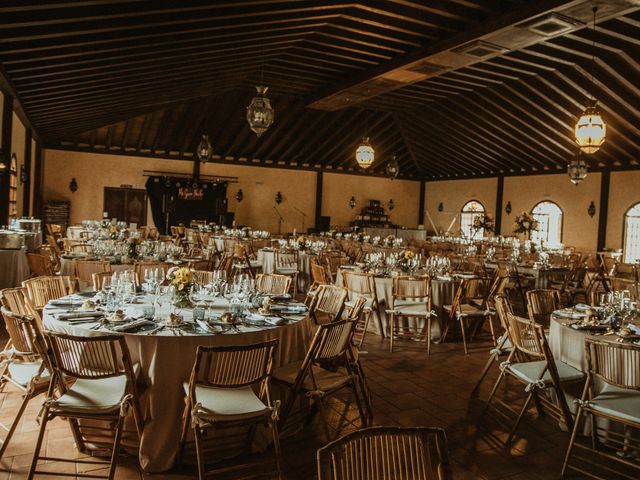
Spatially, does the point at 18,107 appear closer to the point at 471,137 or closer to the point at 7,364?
the point at 7,364

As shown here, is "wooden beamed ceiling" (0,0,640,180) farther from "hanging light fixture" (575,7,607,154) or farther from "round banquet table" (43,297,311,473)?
"round banquet table" (43,297,311,473)

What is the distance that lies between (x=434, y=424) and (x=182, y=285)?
7.36ft

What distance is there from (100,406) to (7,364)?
110cm

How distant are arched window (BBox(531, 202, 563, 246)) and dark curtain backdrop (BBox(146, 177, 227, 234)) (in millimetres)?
11048

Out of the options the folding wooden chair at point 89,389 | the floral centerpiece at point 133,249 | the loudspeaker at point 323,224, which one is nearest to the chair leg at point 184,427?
the folding wooden chair at point 89,389

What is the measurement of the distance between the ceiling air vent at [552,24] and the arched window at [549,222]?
37.4 feet

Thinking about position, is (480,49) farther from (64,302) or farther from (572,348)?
(64,302)

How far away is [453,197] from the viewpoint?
836 inches

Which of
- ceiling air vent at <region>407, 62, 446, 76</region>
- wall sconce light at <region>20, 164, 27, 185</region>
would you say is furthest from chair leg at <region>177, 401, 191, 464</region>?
wall sconce light at <region>20, 164, 27, 185</region>

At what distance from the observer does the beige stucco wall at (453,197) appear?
64.0 feet

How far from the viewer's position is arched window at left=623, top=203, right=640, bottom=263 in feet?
48.3

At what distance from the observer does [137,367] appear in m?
3.15

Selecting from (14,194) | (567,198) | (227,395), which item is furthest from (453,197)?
(227,395)

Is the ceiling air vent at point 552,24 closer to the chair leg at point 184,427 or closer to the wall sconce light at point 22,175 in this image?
the chair leg at point 184,427
